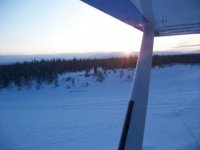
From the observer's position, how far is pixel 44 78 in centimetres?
1839

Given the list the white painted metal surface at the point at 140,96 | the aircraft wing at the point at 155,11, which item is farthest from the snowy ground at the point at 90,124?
the aircraft wing at the point at 155,11

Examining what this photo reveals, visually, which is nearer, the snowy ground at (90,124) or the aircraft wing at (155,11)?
the aircraft wing at (155,11)

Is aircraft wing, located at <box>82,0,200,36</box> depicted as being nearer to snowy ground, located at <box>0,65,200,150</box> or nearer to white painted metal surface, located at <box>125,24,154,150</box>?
white painted metal surface, located at <box>125,24,154,150</box>

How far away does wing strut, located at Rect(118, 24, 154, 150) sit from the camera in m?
2.80

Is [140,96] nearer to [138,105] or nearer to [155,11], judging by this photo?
[138,105]

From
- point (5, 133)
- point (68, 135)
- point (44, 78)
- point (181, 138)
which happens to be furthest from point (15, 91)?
point (181, 138)

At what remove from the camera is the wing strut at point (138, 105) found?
2.80 metres

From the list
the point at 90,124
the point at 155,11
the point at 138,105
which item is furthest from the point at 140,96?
the point at 90,124

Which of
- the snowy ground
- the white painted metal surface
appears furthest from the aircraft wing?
the snowy ground

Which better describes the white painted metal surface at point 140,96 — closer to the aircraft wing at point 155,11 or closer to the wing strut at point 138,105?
the wing strut at point 138,105

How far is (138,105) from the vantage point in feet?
9.73

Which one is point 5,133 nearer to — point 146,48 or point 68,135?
point 68,135

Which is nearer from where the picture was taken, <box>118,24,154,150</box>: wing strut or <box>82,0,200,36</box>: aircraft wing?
<box>82,0,200,36</box>: aircraft wing

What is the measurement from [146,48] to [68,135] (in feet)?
12.8
